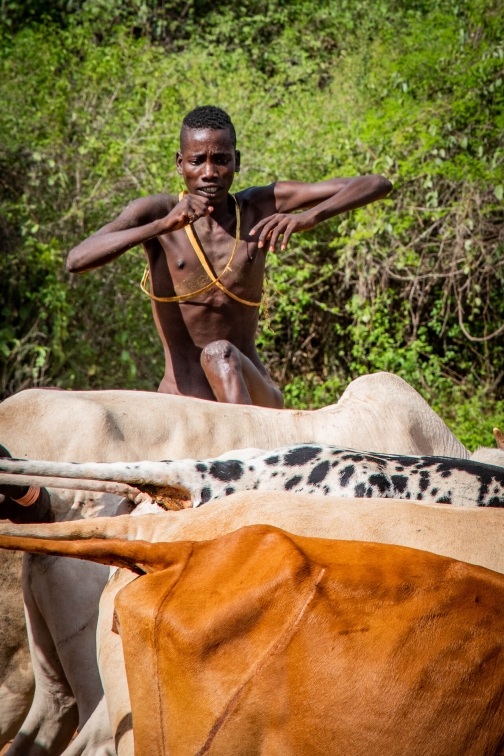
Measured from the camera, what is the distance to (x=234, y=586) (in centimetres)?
151

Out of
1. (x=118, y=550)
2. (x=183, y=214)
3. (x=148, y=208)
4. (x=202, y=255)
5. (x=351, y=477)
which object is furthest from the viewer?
(x=202, y=255)

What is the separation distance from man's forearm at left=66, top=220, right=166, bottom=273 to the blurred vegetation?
3.39 m

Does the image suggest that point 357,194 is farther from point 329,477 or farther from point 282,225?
point 329,477

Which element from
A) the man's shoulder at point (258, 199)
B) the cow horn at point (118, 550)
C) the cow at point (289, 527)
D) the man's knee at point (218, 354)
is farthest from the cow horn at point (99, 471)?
the man's shoulder at point (258, 199)

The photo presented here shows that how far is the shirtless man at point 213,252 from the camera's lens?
133 inches

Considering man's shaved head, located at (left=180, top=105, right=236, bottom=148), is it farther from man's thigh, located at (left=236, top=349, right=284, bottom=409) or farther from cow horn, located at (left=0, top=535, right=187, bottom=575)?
cow horn, located at (left=0, top=535, right=187, bottom=575)

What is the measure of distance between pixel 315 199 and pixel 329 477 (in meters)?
1.68

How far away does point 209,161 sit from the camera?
341 cm

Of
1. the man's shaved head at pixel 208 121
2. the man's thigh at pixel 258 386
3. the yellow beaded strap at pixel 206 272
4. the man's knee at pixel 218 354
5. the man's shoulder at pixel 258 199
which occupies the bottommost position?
the man's thigh at pixel 258 386

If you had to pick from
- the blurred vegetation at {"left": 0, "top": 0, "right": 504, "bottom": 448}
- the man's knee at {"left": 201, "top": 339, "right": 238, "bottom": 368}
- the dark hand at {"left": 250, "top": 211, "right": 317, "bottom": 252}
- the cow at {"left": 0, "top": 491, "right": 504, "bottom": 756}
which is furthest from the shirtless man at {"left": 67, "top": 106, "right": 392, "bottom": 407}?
the blurred vegetation at {"left": 0, "top": 0, "right": 504, "bottom": 448}

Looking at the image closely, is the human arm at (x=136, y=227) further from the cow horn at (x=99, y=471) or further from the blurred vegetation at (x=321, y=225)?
the blurred vegetation at (x=321, y=225)

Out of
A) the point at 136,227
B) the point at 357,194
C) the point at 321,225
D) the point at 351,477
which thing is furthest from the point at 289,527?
the point at 321,225

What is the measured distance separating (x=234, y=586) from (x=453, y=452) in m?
1.80

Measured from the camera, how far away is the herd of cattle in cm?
141
